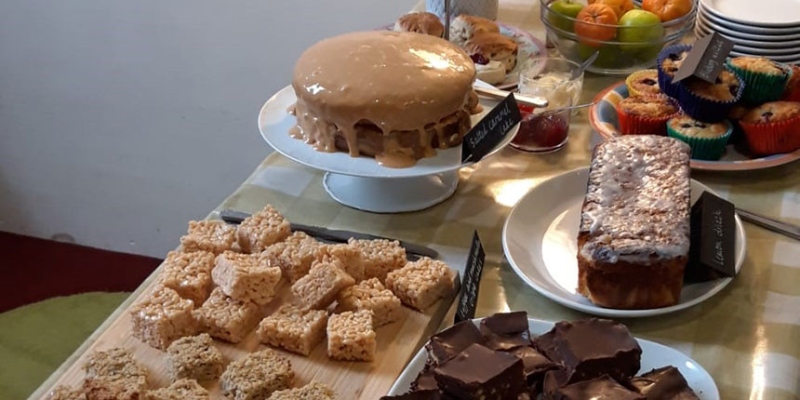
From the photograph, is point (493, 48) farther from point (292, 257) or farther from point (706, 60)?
point (292, 257)

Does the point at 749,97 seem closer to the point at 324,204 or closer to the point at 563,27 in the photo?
the point at 563,27

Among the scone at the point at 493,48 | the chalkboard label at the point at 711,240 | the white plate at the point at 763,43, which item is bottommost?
the chalkboard label at the point at 711,240

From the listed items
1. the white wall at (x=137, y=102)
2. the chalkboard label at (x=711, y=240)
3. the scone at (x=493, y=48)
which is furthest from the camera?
the white wall at (x=137, y=102)

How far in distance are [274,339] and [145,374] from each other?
0.54 feet

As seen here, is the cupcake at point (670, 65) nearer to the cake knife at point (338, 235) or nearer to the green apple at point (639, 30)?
the green apple at point (639, 30)

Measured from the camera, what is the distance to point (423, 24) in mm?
1675

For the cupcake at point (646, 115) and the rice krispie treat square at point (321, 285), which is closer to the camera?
the rice krispie treat square at point (321, 285)

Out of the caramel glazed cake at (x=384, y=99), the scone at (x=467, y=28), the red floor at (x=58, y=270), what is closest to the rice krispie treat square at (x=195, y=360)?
the caramel glazed cake at (x=384, y=99)

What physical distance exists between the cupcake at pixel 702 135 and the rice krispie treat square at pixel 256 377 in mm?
764

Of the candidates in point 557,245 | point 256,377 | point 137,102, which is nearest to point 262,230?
point 256,377

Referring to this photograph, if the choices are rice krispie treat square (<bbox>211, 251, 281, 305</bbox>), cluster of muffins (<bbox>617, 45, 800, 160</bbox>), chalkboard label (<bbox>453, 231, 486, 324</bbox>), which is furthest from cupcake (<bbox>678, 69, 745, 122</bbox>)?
rice krispie treat square (<bbox>211, 251, 281, 305</bbox>)

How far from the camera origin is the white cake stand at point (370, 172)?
126 centimetres

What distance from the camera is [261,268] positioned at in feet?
3.83

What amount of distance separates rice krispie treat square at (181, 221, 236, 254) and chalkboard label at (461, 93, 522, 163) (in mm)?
363
